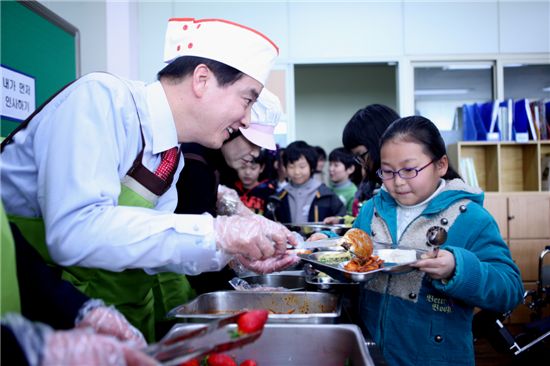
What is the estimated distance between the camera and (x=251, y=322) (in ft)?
2.63

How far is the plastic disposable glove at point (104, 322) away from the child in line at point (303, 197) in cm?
311

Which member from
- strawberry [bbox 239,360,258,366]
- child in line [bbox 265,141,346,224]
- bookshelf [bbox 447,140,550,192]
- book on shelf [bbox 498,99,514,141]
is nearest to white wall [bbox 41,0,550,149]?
book on shelf [bbox 498,99,514,141]

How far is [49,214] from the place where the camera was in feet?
3.11

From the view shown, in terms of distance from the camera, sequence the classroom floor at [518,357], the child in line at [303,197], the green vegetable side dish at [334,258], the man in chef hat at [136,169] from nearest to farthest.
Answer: the man in chef hat at [136,169], the green vegetable side dish at [334,258], the classroom floor at [518,357], the child in line at [303,197]

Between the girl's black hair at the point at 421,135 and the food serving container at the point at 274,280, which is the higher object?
the girl's black hair at the point at 421,135

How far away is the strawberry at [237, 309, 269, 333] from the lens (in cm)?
79

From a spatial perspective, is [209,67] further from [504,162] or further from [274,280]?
[504,162]

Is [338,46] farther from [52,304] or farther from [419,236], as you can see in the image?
[52,304]

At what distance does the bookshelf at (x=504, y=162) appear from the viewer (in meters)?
4.36

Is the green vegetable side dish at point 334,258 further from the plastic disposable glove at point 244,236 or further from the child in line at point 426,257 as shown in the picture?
the plastic disposable glove at point 244,236

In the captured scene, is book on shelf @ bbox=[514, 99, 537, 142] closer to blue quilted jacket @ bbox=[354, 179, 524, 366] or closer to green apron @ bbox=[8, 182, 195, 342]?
blue quilted jacket @ bbox=[354, 179, 524, 366]

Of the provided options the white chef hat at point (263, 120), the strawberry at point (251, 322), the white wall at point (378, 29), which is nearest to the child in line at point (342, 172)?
the white wall at point (378, 29)

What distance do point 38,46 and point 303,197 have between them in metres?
2.35

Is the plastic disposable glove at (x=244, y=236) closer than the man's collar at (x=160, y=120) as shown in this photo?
Yes
